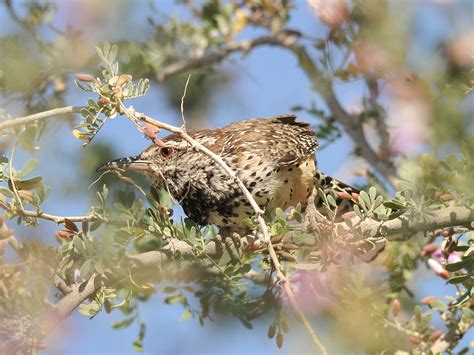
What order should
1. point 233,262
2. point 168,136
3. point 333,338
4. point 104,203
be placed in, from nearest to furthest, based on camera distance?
point 104,203 → point 233,262 → point 333,338 → point 168,136

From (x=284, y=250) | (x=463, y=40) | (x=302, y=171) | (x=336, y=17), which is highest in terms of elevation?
(x=336, y=17)

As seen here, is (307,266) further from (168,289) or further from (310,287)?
(168,289)

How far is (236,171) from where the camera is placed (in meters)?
3.41

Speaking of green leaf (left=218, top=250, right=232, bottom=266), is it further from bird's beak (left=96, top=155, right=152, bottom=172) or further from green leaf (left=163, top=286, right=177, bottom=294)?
bird's beak (left=96, top=155, right=152, bottom=172)

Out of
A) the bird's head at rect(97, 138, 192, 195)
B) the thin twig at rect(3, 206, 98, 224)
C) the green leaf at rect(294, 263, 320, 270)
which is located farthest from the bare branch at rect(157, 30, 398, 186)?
the thin twig at rect(3, 206, 98, 224)

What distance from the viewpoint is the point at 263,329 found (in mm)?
3566

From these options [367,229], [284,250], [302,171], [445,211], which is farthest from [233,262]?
[302,171]

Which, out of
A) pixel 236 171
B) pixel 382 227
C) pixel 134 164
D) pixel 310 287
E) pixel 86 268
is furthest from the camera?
pixel 134 164

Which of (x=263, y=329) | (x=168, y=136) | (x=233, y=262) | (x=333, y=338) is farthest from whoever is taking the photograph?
(x=168, y=136)

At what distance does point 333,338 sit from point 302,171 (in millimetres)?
784

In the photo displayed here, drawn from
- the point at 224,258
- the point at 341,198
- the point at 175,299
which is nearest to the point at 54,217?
the point at 224,258

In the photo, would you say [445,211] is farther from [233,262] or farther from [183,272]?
[183,272]

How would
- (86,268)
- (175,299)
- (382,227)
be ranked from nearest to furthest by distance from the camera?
(86,268) → (382,227) → (175,299)

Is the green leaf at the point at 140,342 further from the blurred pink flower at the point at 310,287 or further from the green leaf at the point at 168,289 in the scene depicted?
the blurred pink flower at the point at 310,287
